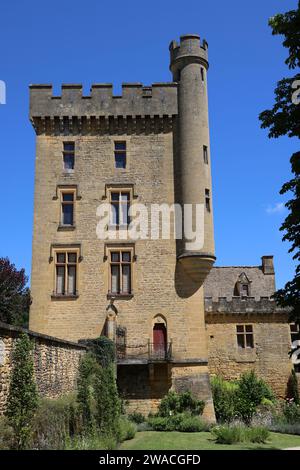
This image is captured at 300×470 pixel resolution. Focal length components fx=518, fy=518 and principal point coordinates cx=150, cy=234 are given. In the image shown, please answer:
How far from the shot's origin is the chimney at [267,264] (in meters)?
35.5

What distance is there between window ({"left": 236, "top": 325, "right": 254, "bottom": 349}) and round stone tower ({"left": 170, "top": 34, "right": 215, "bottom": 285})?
6.25 meters

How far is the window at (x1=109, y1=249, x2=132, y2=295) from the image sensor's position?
80.5 ft

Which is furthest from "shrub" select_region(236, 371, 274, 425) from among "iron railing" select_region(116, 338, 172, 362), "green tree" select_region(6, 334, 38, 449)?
"green tree" select_region(6, 334, 38, 449)

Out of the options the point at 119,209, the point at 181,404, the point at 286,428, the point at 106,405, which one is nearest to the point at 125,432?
the point at 106,405

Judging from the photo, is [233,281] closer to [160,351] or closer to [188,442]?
[160,351]

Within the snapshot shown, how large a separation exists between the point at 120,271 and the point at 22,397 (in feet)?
46.5

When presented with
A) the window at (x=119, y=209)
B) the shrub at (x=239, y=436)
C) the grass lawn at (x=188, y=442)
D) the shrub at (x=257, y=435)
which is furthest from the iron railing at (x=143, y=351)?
the shrub at (x=257, y=435)

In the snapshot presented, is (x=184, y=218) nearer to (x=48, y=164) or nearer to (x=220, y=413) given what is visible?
(x=48, y=164)

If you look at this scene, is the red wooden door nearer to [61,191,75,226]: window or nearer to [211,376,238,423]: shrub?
[211,376,238,423]: shrub

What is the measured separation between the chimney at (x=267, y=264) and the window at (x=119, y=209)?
14028 mm

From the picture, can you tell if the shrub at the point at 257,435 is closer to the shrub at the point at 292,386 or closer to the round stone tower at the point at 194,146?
the round stone tower at the point at 194,146

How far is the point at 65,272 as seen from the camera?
2462cm

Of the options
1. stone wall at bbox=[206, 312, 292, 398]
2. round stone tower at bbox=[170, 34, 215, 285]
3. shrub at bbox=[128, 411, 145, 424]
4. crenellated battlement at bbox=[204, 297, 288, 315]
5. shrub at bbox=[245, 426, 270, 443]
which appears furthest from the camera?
crenellated battlement at bbox=[204, 297, 288, 315]
